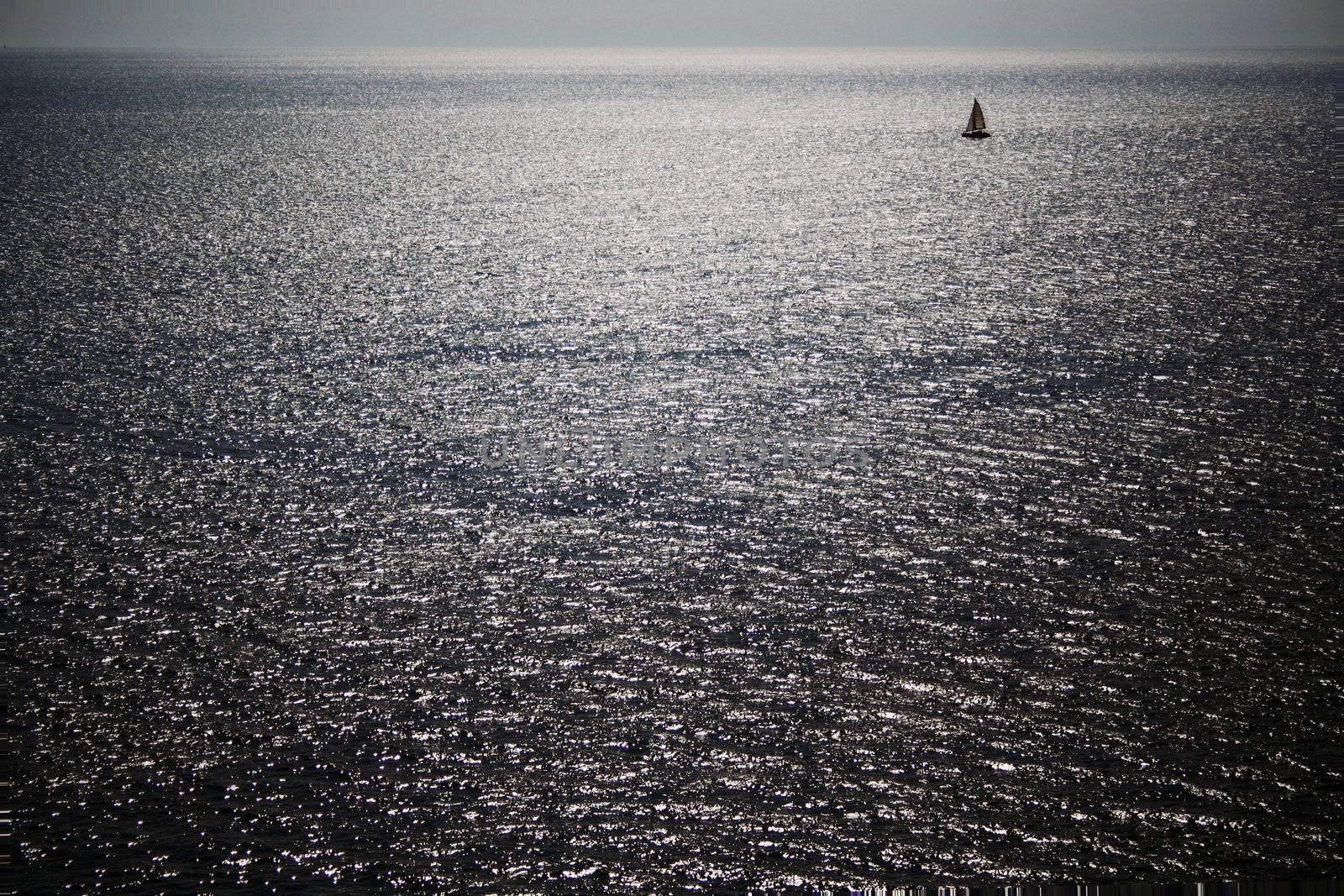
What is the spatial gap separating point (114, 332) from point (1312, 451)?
50.8 meters

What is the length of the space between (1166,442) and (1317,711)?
16.1 m

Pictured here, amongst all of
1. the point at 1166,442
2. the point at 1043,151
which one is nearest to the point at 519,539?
the point at 1166,442

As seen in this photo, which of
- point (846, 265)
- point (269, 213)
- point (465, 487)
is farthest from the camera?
point (269, 213)

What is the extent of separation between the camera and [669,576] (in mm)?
29094

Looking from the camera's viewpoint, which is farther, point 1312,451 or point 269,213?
point 269,213

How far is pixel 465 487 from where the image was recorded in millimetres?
35000

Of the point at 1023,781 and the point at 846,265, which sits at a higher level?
the point at 846,265

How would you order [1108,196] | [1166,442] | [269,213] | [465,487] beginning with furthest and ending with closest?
[1108,196] → [269,213] → [1166,442] → [465,487]

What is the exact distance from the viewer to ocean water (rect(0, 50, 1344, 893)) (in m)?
19.8

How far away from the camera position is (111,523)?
32.1m

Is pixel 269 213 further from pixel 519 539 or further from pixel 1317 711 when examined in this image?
pixel 1317 711

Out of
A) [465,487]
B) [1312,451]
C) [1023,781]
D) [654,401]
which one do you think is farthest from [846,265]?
[1023,781]

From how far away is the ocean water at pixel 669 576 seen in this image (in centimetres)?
1984

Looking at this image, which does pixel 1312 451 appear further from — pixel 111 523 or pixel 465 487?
pixel 111 523
